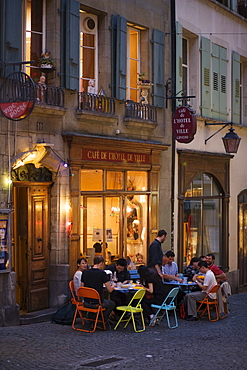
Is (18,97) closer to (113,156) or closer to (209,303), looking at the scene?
(113,156)

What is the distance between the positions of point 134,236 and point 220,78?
627 cm

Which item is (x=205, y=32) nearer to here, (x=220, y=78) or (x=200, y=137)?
(x=220, y=78)

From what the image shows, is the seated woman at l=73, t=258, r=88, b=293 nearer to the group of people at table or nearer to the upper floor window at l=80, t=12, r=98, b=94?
the group of people at table

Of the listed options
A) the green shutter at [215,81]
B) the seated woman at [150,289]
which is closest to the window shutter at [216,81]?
the green shutter at [215,81]

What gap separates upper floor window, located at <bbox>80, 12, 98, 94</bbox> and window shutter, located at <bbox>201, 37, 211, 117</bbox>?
4.81m

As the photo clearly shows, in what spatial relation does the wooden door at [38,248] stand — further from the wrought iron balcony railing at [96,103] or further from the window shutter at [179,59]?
Result: the window shutter at [179,59]

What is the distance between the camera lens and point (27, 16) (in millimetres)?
14055

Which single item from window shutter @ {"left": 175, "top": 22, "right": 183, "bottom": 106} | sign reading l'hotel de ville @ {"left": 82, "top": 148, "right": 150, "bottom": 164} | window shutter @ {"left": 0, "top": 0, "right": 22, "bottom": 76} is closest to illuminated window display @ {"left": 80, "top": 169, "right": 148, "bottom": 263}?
sign reading l'hotel de ville @ {"left": 82, "top": 148, "right": 150, "bottom": 164}

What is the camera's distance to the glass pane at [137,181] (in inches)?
659

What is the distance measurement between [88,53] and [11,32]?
2.82 metres

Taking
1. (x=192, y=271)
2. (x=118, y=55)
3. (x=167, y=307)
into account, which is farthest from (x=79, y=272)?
(x=118, y=55)

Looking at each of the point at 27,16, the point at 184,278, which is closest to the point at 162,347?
the point at 184,278

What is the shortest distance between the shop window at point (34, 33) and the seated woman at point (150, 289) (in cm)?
435

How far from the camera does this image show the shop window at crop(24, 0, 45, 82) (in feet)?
46.1
